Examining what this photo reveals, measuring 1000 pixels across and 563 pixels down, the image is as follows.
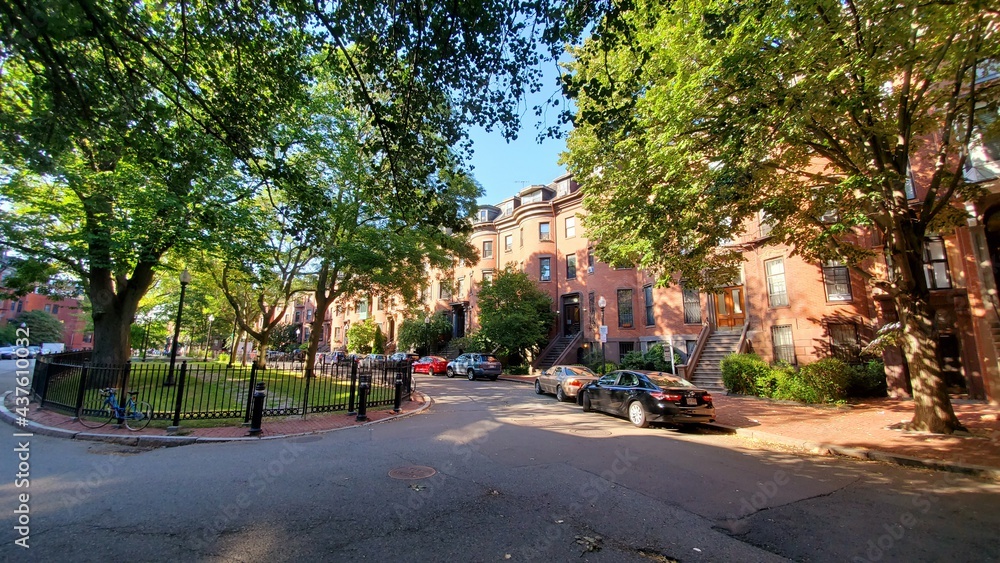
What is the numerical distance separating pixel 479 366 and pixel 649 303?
11261 millimetres

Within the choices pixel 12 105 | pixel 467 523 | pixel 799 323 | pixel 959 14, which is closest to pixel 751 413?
pixel 799 323

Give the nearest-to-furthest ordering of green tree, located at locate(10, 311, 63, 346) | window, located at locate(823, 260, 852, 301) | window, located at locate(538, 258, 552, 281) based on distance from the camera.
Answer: window, located at locate(823, 260, 852, 301)
window, located at locate(538, 258, 552, 281)
green tree, located at locate(10, 311, 63, 346)

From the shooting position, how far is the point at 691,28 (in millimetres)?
8898

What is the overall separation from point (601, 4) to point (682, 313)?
20.3m

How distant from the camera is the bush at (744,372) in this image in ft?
51.6

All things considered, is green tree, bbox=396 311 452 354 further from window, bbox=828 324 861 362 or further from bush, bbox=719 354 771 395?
window, bbox=828 324 861 362

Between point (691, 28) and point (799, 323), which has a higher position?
point (691, 28)

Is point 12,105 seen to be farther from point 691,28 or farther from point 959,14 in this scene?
point 959,14

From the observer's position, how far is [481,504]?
4.97 metres

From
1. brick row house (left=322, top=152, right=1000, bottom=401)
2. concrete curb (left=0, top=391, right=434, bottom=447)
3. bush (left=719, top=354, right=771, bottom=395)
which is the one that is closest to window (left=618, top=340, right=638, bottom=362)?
brick row house (left=322, top=152, right=1000, bottom=401)

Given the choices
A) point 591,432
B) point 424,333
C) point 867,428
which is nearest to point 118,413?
point 591,432

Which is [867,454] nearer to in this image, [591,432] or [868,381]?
[591,432]

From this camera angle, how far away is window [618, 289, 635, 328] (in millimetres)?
26422

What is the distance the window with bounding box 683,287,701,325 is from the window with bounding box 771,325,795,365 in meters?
4.58
